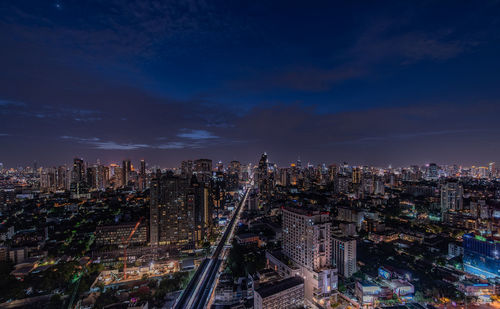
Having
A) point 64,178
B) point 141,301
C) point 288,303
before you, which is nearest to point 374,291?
point 288,303

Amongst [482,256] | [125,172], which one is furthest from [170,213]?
[125,172]

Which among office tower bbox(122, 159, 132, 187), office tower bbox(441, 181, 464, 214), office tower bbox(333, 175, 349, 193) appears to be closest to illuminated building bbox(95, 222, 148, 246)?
office tower bbox(122, 159, 132, 187)

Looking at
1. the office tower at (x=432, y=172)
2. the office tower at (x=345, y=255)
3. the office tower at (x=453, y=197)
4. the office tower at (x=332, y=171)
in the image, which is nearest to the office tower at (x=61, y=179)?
the office tower at (x=345, y=255)

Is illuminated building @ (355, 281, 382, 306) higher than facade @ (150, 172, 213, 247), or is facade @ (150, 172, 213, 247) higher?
facade @ (150, 172, 213, 247)

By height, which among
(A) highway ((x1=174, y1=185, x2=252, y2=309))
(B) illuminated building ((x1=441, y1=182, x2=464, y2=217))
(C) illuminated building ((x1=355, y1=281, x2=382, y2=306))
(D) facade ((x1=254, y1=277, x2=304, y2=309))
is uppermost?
(B) illuminated building ((x1=441, y1=182, x2=464, y2=217))

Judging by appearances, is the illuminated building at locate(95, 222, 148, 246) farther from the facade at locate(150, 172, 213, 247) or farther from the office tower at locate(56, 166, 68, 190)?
the office tower at locate(56, 166, 68, 190)

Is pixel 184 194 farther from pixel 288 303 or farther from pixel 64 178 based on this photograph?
pixel 64 178
